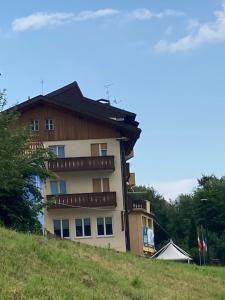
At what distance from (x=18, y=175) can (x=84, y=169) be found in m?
27.7

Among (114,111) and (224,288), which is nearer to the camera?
(224,288)

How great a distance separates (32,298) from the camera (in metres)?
11.0

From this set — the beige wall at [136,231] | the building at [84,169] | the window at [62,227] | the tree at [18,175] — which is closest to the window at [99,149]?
the building at [84,169]

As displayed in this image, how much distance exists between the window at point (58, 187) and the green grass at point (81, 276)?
36922mm

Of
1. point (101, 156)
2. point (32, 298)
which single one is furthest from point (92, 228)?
point (32, 298)

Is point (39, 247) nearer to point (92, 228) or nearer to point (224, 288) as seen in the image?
point (224, 288)

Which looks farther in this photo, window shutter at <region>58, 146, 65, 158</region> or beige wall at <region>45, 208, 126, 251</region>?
window shutter at <region>58, 146, 65, 158</region>

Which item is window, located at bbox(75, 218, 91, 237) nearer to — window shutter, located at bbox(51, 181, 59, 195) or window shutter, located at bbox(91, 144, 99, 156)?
window shutter, located at bbox(51, 181, 59, 195)

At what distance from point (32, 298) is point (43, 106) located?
48.2 m

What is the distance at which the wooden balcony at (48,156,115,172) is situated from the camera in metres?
57.7

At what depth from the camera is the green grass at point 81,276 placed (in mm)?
11930

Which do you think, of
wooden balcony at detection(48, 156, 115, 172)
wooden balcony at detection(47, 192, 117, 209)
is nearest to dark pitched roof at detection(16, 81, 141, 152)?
wooden balcony at detection(48, 156, 115, 172)

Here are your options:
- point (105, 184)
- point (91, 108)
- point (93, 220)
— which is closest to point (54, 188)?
point (105, 184)

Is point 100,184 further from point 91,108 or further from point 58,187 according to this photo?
point 91,108
